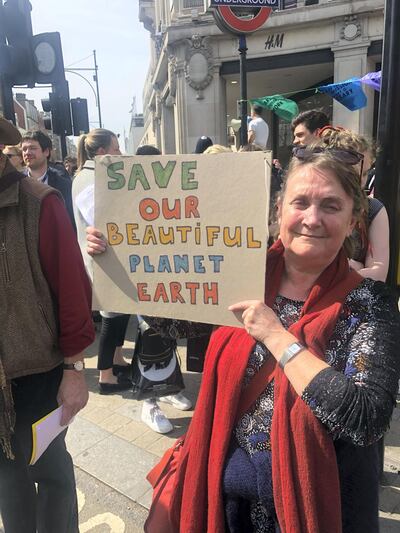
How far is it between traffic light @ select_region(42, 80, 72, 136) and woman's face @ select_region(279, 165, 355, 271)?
4924 millimetres

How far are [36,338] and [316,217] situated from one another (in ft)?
3.42

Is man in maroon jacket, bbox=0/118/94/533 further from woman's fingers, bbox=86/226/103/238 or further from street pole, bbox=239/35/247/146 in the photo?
street pole, bbox=239/35/247/146

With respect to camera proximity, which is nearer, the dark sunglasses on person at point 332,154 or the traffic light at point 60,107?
the dark sunglasses on person at point 332,154

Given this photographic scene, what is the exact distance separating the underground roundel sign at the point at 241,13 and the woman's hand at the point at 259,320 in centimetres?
413

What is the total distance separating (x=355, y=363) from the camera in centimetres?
122

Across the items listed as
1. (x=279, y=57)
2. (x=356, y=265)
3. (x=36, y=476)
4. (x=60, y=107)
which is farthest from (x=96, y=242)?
(x=279, y=57)

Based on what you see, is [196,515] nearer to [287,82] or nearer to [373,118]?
[373,118]

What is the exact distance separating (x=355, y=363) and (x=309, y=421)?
0.65 feet

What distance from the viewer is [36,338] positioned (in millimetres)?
1621

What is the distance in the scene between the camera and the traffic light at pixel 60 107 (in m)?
5.71

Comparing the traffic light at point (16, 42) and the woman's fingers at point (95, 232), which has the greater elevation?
the traffic light at point (16, 42)

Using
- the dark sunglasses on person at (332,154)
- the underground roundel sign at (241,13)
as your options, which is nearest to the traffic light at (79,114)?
the underground roundel sign at (241,13)

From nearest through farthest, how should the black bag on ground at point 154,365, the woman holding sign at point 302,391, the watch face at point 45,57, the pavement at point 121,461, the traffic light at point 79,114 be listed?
the woman holding sign at point 302,391 → the pavement at point 121,461 → the black bag on ground at point 154,365 → the watch face at point 45,57 → the traffic light at point 79,114

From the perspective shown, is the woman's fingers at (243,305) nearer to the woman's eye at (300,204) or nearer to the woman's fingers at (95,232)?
the woman's eye at (300,204)
